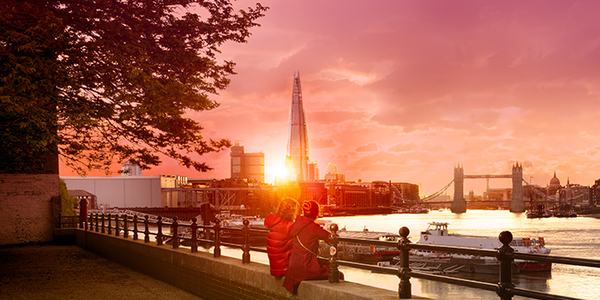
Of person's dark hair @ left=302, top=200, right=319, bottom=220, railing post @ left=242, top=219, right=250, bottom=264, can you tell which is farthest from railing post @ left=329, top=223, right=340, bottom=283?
railing post @ left=242, top=219, right=250, bottom=264

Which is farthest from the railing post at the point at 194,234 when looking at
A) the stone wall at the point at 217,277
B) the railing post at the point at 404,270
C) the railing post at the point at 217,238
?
the railing post at the point at 404,270

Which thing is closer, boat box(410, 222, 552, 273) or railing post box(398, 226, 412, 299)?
railing post box(398, 226, 412, 299)

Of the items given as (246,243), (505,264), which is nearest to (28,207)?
(246,243)

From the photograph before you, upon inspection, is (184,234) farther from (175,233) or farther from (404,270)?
(404,270)

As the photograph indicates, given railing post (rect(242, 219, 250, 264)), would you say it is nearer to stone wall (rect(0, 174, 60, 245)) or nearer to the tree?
the tree

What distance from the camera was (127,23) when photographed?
14.0 metres

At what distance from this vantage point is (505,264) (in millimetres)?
5324

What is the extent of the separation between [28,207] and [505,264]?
25.8m

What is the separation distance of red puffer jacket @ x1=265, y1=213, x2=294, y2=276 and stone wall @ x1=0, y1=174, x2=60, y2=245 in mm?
21581

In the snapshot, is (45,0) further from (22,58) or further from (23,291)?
(23,291)

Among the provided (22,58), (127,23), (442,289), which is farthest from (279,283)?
(442,289)

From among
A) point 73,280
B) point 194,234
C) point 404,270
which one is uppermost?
point 404,270

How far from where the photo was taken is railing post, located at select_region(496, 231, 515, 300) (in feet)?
17.1

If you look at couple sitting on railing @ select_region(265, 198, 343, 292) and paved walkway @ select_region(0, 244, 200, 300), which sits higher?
couple sitting on railing @ select_region(265, 198, 343, 292)
